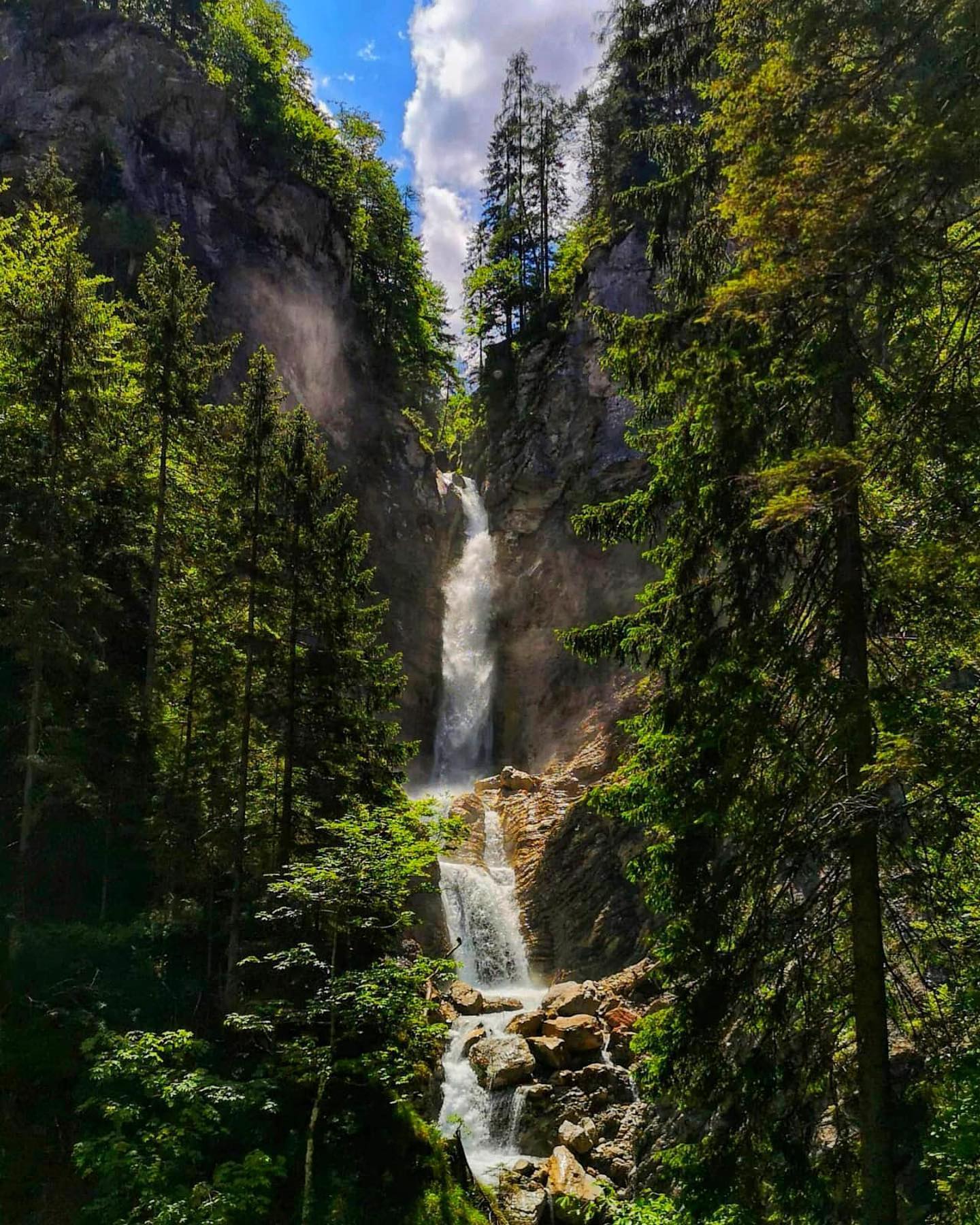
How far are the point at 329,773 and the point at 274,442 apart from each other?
5.79 meters

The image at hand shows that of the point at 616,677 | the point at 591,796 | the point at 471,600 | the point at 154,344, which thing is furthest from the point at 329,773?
the point at 471,600

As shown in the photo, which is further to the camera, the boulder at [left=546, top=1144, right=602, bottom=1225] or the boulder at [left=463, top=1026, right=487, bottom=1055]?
the boulder at [left=463, top=1026, right=487, bottom=1055]

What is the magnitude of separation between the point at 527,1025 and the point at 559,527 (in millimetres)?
23376

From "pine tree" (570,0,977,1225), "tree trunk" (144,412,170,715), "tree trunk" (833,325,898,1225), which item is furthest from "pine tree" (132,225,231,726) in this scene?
"tree trunk" (833,325,898,1225)

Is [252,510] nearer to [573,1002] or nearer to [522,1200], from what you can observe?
[522,1200]

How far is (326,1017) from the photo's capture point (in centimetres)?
1055

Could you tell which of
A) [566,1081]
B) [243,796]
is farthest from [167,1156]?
[566,1081]

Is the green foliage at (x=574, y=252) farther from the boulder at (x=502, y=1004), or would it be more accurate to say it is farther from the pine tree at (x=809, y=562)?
the pine tree at (x=809, y=562)

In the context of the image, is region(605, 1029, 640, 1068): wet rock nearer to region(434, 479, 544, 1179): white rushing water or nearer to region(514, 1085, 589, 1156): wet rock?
region(514, 1085, 589, 1156): wet rock

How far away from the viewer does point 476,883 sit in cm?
2364

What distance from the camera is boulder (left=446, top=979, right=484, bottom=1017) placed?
57.8ft

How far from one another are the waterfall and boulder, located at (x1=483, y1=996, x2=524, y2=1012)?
14.1 m

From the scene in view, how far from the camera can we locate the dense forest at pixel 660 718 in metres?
4.90

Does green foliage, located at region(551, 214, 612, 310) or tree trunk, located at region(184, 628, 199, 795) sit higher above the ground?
green foliage, located at region(551, 214, 612, 310)
